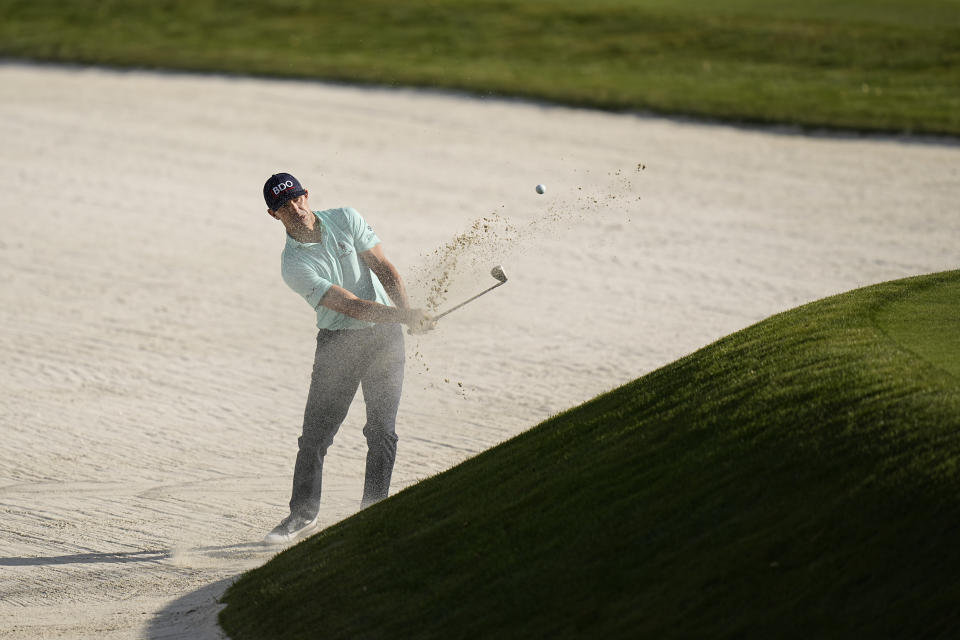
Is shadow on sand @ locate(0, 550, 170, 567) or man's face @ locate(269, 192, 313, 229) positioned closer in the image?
man's face @ locate(269, 192, 313, 229)

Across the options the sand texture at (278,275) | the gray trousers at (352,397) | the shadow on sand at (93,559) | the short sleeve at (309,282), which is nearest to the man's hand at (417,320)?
the gray trousers at (352,397)

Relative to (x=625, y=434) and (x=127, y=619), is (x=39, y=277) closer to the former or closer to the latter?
(x=127, y=619)

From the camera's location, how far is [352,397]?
23.0 feet

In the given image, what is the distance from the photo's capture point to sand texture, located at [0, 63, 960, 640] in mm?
7762

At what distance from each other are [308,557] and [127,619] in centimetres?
89

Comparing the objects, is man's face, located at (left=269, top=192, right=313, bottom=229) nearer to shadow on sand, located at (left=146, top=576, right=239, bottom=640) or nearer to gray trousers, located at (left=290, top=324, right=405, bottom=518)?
gray trousers, located at (left=290, top=324, right=405, bottom=518)

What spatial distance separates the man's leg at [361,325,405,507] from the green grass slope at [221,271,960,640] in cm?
78

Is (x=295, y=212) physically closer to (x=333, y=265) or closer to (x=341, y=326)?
(x=333, y=265)

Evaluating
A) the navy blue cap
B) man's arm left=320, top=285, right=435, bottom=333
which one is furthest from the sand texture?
the navy blue cap

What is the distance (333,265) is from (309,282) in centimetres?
23

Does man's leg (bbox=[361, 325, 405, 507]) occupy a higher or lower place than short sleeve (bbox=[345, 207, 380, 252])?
lower

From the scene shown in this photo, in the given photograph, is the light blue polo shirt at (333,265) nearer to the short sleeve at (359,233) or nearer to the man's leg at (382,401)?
the short sleeve at (359,233)

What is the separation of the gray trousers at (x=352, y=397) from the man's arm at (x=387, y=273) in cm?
16

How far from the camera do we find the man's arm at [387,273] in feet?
23.4
